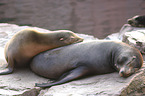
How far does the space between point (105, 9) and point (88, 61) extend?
1081cm

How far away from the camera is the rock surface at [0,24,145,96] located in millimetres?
2438

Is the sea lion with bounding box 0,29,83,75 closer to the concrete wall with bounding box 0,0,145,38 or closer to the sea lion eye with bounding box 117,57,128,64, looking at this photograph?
the sea lion eye with bounding box 117,57,128,64

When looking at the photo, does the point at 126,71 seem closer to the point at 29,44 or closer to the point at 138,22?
the point at 29,44

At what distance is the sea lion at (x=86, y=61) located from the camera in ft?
9.07

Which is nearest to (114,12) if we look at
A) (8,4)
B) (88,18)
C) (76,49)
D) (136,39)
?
(88,18)

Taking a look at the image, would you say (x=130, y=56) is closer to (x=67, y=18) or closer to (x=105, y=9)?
(x=67, y=18)

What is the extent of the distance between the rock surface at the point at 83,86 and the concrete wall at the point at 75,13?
281 inches

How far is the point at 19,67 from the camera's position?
3.54 meters

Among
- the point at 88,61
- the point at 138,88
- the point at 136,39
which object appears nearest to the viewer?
the point at 138,88

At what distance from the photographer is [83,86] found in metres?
2.68

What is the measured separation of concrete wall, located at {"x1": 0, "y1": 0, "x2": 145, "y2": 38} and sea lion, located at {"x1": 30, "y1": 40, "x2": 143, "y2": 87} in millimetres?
6826

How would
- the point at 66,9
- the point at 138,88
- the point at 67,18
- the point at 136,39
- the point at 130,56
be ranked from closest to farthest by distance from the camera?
the point at 138,88 → the point at 130,56 → the point at 136,39 → the point at 67,18 → the point at 66,9

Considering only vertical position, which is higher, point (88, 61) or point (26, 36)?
point (26, 36)

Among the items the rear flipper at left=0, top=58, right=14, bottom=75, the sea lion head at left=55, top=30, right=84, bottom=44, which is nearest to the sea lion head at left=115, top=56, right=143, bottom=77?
the sea lion head at left=55, top=30, right=84, bottom=44
